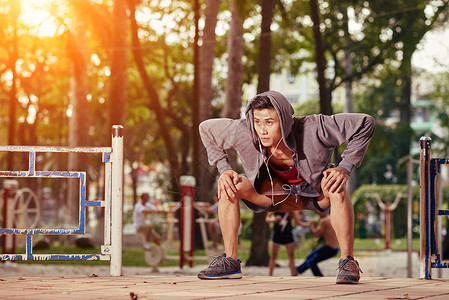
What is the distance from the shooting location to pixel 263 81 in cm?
1884

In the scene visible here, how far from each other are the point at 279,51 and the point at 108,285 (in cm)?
2734

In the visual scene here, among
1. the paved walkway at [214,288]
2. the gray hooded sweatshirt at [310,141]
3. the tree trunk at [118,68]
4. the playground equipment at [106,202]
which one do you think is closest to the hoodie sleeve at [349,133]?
the gray hooded sweatshirt at [310,141]

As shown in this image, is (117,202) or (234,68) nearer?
(117,202)

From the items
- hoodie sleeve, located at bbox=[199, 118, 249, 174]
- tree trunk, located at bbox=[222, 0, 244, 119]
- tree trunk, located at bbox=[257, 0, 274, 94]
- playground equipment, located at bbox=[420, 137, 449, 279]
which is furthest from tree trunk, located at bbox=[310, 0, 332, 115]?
hoodie sleeve, located at bbox=[199, 118, 249, 174]

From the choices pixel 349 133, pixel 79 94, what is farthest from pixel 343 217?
pixel 79 94

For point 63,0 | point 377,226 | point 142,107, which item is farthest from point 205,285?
point 377,226

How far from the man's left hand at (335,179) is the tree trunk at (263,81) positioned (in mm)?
12879

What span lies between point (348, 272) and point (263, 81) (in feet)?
43.2

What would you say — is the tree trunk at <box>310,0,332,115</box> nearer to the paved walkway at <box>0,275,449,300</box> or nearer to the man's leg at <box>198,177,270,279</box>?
the paved walkway at <box>0,275,449,300</box>

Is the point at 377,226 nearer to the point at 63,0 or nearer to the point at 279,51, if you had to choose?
the point at 279,51

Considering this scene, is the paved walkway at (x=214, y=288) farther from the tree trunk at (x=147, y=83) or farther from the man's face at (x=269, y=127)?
the tree trunk at (x=147, y=83)

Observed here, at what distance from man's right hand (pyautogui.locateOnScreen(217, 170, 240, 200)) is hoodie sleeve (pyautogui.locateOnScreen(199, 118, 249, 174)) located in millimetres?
173

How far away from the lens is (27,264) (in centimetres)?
2070

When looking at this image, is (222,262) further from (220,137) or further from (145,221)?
(145,221)
